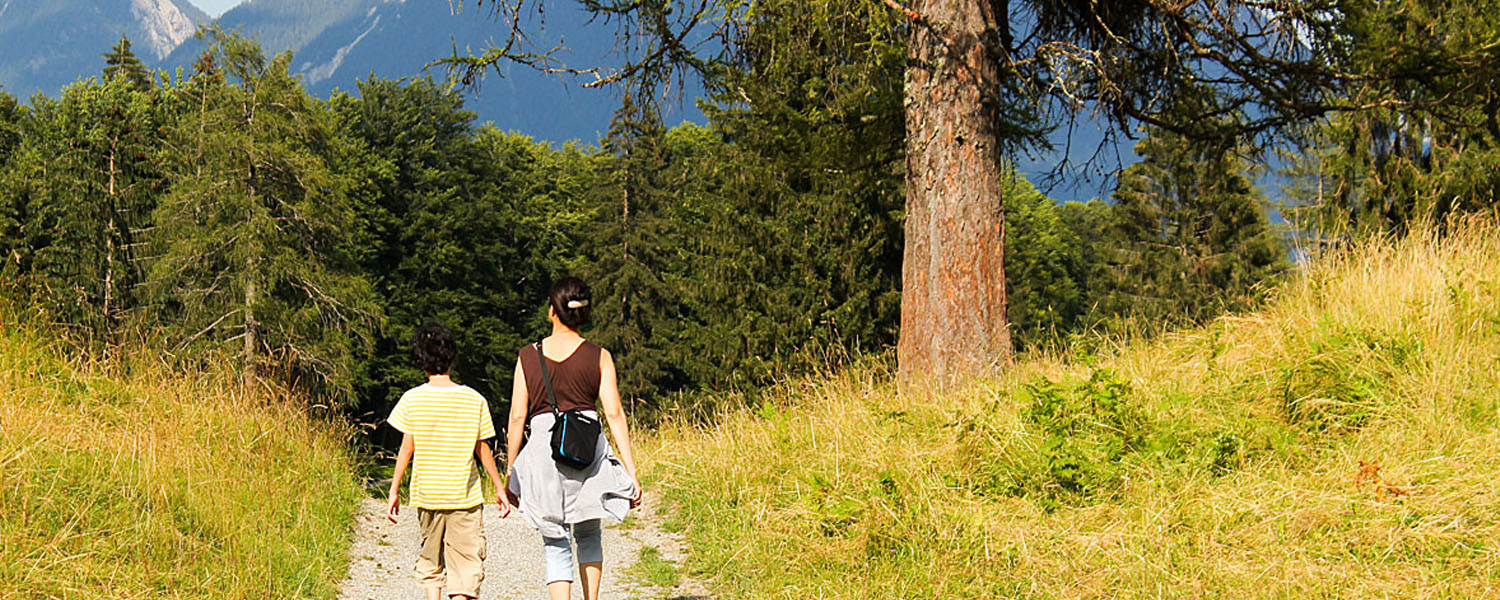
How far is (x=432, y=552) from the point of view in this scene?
5062 millimetres

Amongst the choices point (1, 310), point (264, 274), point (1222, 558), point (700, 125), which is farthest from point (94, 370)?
point (700, 125)

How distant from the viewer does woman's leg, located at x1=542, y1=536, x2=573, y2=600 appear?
16.1ft

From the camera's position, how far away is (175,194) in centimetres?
2447

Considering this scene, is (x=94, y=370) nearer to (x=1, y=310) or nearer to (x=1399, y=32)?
(x=1, y=310)

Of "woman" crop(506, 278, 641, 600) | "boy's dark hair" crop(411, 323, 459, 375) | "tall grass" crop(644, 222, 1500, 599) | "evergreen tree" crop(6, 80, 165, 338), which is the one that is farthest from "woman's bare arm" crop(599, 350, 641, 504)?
"evergreen tree" crop(6, 80, 165, 338)

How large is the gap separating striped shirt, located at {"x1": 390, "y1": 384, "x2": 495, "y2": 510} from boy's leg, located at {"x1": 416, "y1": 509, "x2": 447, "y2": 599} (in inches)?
2.7

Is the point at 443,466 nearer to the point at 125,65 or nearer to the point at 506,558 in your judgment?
the point at 506,558

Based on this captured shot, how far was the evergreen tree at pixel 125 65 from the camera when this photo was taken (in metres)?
41.9

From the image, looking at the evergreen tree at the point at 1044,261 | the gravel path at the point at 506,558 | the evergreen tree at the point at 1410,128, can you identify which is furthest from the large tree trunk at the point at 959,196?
the evergreen tree at the point at 1044,261

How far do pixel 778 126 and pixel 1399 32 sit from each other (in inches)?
236

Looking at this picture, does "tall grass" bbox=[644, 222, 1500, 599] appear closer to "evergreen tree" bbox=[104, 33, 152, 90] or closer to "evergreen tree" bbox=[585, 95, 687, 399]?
"evergreen tree" bbox=[585, 95, 687, 399]

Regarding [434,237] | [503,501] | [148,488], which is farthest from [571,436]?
[434,237]

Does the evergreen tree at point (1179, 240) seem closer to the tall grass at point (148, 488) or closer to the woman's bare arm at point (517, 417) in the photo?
the tall grass at point (148, 488)

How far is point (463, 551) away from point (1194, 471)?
356 cm
